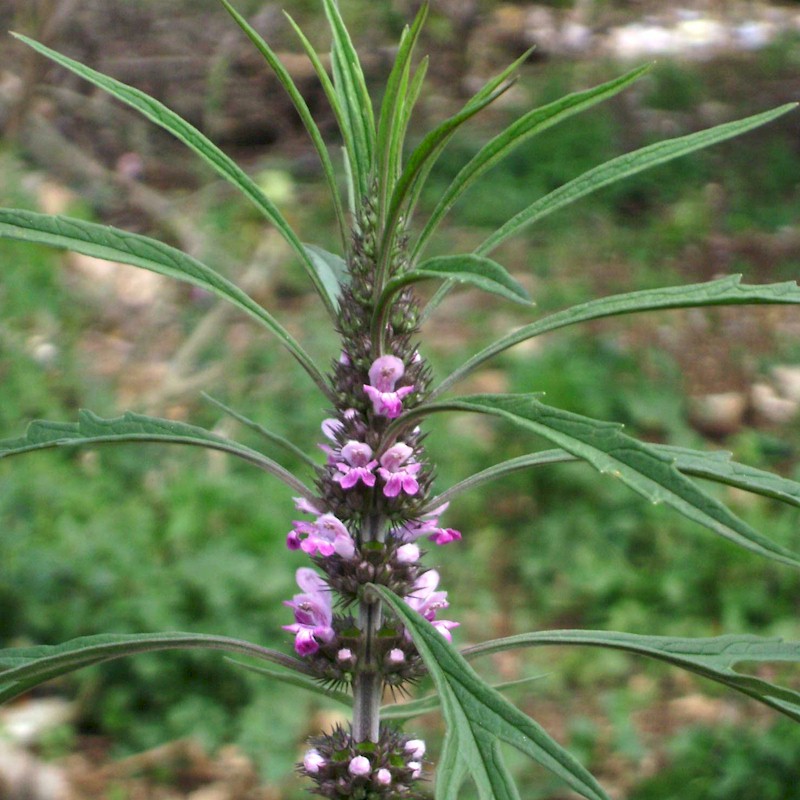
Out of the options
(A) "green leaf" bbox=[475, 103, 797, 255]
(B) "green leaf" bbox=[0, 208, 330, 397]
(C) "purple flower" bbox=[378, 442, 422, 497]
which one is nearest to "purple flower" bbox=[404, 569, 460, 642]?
(C) "purple flower" bbox=[378, 442, 422, 497]

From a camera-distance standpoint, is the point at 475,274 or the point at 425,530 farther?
the point at 425,530

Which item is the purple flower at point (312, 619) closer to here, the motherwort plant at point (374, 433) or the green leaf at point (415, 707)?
the motherwort plant at point (374, 433)

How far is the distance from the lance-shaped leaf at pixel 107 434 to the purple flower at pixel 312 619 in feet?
0.35

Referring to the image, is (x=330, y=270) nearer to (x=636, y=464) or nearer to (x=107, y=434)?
(x=107, y=434)

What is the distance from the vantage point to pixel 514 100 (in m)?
6.83

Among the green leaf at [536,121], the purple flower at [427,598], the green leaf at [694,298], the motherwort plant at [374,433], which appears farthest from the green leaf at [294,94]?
the purple flower at [427,598]

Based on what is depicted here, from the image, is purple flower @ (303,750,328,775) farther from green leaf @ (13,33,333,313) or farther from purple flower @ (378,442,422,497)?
green leaf @ (13,33,333,313)

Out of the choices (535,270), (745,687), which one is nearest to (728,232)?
(535,270)

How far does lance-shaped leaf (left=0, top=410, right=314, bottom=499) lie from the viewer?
103 centimetres

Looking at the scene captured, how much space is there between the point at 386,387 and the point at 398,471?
8 centimetres

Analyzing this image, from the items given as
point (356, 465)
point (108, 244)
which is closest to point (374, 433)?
point (356, 465)

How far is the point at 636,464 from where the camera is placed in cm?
82

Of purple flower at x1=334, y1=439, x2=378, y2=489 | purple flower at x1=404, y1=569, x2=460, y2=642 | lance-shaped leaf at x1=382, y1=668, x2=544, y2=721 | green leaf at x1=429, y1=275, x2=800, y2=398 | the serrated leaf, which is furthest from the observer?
lance-shaped leaf at x1=382, y1=668, x2=544, y2=721

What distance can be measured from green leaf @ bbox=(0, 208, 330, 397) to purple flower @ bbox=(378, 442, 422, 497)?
104 millimetres
